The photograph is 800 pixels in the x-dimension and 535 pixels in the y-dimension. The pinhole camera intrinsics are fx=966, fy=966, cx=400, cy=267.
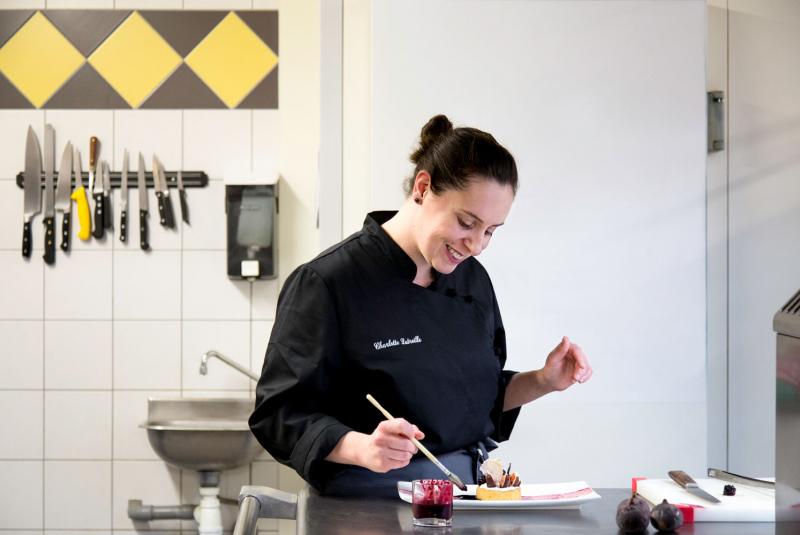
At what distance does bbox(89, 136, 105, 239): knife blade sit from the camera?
391 cm

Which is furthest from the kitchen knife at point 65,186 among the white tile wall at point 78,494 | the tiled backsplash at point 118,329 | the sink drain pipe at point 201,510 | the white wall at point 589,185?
the white wall at point 589,185

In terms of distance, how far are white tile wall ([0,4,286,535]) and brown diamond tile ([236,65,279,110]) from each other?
4 cm

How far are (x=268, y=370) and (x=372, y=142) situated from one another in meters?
0.92

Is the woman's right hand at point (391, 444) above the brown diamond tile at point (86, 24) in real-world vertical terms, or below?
below

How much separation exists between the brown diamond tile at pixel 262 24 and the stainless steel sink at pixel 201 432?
4.86 feet

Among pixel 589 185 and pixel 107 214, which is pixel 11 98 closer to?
pixel 107 214

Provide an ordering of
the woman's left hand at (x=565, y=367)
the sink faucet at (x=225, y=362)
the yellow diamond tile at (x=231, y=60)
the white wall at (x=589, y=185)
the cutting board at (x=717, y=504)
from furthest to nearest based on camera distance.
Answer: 1. the yellow diamond tile at (x=231, y=60)
2. the sink faucet at (x=225, y=362)
3. the white wall at (x=589, y=185)
4. the woman's left hand at (x=565, y=367)
5. the cutting board at (x=717, y=504)

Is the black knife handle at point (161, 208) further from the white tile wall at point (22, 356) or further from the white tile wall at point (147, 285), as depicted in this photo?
the white tile wall at point (22, 356)

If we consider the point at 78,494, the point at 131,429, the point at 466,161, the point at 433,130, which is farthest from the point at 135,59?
the point at 466,161

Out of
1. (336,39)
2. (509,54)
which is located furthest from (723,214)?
(336,39)

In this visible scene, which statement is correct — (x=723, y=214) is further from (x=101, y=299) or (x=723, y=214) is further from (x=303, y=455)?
(x=101, y=299)

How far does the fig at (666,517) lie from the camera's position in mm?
1289

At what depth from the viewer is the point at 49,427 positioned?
3.96 m

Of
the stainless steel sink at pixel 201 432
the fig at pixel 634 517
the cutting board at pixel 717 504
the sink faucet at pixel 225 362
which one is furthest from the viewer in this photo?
the sink faucet at pixel 225 362
